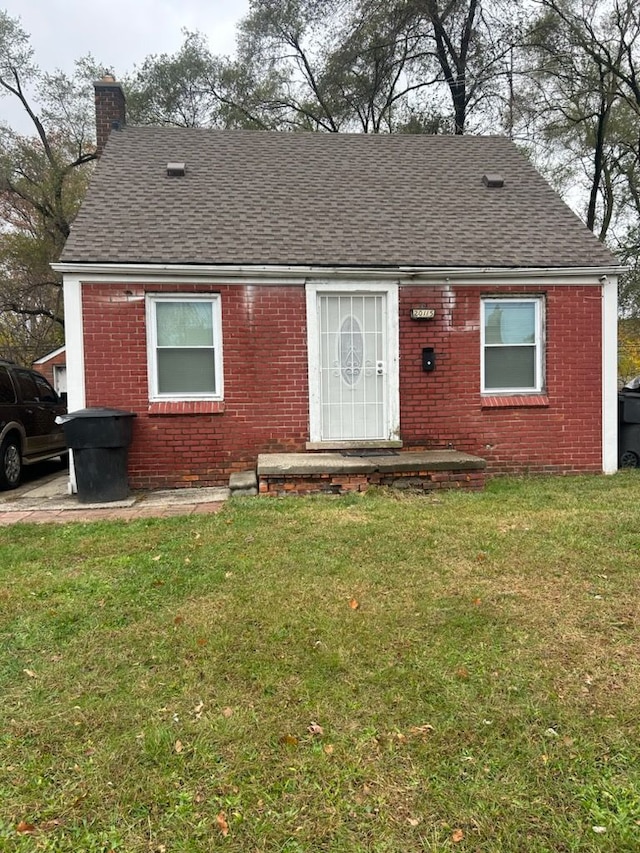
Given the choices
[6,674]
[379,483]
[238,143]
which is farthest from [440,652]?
[238,143]

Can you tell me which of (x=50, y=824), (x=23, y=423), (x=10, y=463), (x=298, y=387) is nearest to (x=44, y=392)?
(x=23, y=423)

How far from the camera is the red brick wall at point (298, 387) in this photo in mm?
7270

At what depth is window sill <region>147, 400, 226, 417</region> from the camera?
24.1 feet

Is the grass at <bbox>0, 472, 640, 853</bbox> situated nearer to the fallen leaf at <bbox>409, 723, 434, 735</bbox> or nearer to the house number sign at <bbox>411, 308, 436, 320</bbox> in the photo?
the fallen leaf at <bbox>409, 723, 434, 735</bbox>

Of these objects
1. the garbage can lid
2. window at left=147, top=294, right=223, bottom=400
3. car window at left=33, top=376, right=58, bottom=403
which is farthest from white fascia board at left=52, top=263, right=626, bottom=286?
car window at left=33, top=376, right=58, bottom=403

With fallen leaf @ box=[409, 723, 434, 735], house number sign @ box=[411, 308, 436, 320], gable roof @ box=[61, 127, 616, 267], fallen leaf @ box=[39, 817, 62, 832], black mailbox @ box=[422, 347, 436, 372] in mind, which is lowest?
fallen leaf @ box=[39, 817, 62, 832]

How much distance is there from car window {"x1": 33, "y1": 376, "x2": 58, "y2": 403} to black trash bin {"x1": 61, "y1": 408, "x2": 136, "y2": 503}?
3182 mm

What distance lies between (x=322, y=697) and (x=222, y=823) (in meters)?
0.76

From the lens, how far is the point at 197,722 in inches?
92.5

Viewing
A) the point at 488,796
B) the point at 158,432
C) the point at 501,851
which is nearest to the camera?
the point at 501,851

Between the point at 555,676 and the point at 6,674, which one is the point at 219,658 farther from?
the point at 555,676

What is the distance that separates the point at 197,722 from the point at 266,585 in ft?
4.81

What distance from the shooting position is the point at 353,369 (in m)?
7.80

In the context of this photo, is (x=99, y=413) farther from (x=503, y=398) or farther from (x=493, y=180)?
(x=493, y=180)
